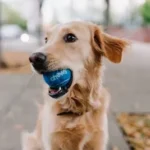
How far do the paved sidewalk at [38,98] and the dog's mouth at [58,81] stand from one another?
1.98 m

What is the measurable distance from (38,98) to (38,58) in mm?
4704

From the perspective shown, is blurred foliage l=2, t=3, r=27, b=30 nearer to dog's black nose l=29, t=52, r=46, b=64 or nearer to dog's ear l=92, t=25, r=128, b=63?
dog's ear l=92, t=25, r=128, b=63

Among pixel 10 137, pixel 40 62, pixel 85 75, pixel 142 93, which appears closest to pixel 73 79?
pixel 85 75

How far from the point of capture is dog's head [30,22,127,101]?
10.4 feet

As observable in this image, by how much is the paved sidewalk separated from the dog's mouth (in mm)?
1975

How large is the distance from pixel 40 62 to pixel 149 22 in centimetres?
2351

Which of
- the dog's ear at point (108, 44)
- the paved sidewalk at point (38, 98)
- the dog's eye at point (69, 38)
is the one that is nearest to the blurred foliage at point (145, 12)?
the paved sidewalk at point (38, 98)

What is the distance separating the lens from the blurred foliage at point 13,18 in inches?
916

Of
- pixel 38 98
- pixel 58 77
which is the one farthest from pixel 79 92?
pixel 38 98

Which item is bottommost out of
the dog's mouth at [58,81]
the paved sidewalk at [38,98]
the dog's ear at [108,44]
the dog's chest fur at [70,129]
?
the paved sidewalk at [38,98]

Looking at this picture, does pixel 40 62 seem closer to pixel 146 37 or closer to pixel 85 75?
pixel 85 75

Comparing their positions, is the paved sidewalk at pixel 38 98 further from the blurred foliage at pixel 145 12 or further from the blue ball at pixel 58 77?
the blurred foliage at pixel 145 12

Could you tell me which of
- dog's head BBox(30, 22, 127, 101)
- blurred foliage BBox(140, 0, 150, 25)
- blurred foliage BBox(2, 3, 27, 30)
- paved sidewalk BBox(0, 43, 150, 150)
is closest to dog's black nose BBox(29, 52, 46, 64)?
dog's head BBox(30, 22, 127, 101)

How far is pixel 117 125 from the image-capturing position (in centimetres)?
593
